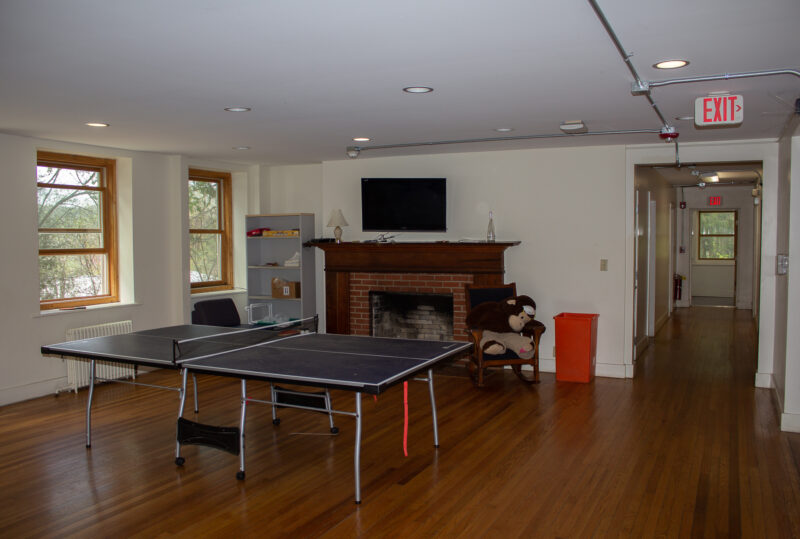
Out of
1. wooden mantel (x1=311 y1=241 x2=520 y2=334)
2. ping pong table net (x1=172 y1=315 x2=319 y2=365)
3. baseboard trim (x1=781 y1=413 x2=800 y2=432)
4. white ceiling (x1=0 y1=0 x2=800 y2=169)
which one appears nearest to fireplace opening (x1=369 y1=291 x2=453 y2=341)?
wooden mantel (x1=311 y1=241 x2=520 y2=334)

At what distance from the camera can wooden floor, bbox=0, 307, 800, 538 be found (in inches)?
127

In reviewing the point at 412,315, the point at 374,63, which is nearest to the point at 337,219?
the point at 412,315

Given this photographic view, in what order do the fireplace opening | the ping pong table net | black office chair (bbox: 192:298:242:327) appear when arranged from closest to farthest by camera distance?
1. the ping pong table net
2. black office chair (bbox: 192:298:242:327)
3. the fireplace opening

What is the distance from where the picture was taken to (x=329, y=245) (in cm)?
735

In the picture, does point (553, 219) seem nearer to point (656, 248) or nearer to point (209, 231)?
point (656, 248)

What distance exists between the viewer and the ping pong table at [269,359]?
3451mm

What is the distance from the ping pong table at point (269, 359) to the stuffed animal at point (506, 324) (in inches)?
68.7

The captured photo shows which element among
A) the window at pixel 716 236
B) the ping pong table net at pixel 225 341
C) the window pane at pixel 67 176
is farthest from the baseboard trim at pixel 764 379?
the window at pixel 716 236

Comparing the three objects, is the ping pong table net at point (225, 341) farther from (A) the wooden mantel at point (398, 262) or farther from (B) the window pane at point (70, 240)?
(B) the window pane at point (70, 240)

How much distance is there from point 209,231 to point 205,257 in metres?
0.33

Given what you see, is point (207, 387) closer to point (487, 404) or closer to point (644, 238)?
point (487, 404)

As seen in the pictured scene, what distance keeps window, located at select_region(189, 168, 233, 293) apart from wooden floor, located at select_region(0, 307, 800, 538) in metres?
→ 2.07

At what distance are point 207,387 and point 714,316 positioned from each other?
9147mm

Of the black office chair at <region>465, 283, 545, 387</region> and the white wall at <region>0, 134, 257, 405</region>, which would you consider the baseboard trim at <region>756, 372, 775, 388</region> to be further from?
the white wall at <region>0, 134, 257, 405</region>
